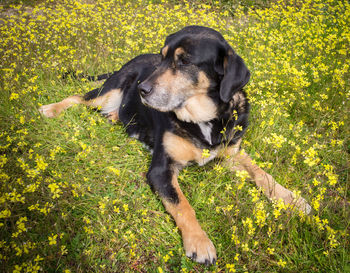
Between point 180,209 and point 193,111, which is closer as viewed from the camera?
point 180,209

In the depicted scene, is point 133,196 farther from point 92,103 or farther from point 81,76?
point 81,76

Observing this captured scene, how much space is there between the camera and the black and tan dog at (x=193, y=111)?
285cm

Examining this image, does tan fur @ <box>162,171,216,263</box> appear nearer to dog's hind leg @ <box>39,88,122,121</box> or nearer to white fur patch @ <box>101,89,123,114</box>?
dog's hind leg @ <box>39,88,122,121</box>

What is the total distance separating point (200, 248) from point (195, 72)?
1.85 meters

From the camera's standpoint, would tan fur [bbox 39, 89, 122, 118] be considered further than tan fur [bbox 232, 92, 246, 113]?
Yes

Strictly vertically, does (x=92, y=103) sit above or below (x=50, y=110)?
above

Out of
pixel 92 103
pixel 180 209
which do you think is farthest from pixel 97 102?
pixel 180 209

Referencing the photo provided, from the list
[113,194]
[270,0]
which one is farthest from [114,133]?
[270,0]

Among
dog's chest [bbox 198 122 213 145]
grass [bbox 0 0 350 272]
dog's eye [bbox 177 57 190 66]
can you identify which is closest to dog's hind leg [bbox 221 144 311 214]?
grass [bbox 0 0 350 272]

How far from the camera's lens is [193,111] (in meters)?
3.19

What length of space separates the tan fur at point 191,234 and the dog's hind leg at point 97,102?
2208mm

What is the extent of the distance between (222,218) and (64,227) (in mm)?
1577

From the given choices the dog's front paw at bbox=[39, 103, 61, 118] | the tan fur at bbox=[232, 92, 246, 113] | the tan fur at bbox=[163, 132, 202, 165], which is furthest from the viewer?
the dog's front paw at bbox=[39, 103, 61, 118]

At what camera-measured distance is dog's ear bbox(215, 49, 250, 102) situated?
9.32 ft
